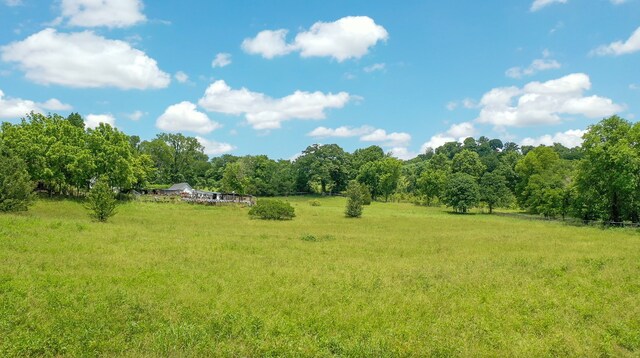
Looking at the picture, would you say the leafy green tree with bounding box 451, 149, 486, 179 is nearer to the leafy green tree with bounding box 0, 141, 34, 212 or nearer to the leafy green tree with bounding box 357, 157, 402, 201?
the leafy green tree with bounding box 357, 157, 402, 201

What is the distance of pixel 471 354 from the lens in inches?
423

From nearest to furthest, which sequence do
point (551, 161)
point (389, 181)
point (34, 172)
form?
point (34, 172) → point (551, 161) → point (389, 181)

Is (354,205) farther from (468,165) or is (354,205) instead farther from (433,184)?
(468,165)

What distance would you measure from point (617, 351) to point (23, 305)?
57.0ft

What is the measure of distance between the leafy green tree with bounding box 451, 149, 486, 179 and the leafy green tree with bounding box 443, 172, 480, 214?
95.7 feet

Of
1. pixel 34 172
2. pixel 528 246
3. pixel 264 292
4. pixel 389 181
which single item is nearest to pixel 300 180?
pixel 389 181

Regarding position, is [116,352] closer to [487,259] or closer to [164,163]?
[487,259]

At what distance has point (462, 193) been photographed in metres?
77.6

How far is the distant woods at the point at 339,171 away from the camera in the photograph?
51.8 metres

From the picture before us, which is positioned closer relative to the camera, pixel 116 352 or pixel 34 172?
pixel 116 352

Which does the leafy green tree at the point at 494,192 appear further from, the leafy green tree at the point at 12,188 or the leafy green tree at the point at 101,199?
the leafy green tree at the point at 12,188

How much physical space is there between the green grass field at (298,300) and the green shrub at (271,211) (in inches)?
1066

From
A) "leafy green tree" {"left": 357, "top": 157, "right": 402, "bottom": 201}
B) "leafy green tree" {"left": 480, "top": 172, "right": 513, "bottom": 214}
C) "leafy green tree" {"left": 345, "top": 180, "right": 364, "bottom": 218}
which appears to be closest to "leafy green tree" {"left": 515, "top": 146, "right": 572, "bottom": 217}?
"leafy green tree" {"left": 480, "top": 172, "right": 513, "bottom": 214}

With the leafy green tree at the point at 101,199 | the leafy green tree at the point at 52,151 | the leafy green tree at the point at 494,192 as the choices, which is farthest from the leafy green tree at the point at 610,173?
the leafy green tree at the point at 52,151
